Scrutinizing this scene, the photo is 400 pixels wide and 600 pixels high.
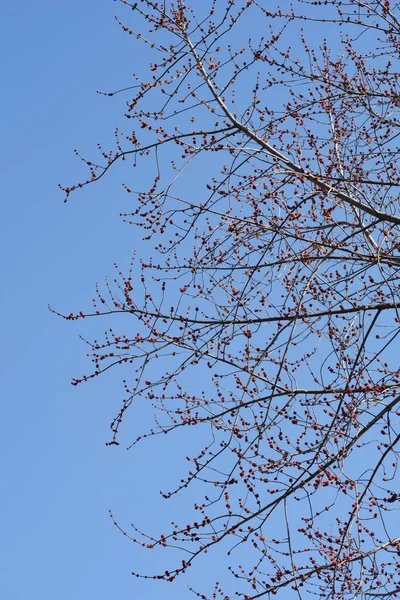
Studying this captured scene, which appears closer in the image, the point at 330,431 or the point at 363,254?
the point at 330,431

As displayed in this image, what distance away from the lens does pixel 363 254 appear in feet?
20.4

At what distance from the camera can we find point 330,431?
553 centimetres

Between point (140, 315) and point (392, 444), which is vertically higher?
point (140, 315)

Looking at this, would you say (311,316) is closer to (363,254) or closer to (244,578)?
(363,254)

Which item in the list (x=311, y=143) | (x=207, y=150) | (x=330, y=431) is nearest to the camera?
(x=330, y=431)

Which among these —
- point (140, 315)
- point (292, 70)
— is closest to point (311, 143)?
point (292, 70)

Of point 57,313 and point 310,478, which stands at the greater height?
point 57,313

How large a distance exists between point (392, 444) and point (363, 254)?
1407 millimetres

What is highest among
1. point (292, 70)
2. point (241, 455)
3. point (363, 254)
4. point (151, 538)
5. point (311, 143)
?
point (292, 70)

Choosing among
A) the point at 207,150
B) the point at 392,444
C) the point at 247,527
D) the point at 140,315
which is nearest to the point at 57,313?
the point at 140,315

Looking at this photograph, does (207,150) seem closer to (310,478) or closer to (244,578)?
(310,478)

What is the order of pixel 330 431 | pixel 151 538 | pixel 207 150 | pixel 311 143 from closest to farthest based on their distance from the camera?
pixel 330 431 < pixel 151 538 < pixel 207 150 < pixel 311 143

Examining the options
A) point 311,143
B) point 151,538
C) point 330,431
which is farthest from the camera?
point 311,143

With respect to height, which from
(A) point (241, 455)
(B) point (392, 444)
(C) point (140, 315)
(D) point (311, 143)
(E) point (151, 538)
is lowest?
(E) point (151, 538)
